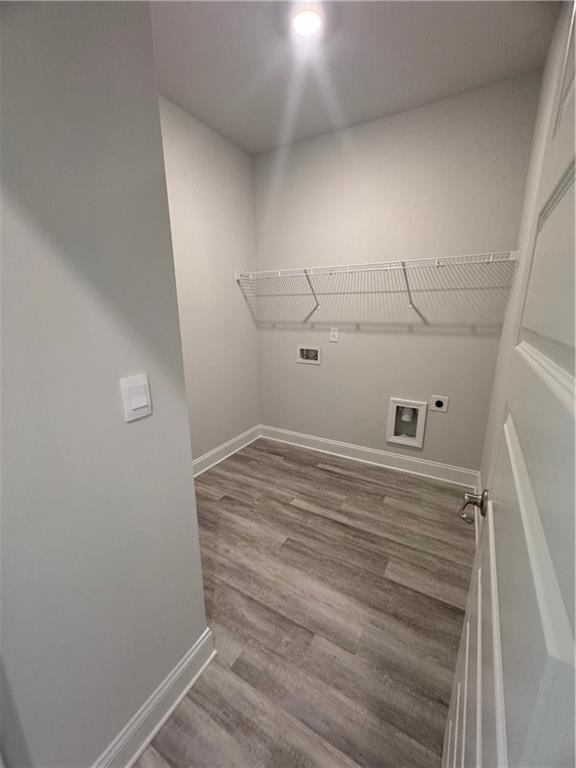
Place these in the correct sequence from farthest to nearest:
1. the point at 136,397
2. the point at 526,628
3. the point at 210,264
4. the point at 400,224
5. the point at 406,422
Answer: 1. the point at 406,422
2. the point at 210,264
3. the point at 400,224
4. the point at 136,397
5. the point at 526,628

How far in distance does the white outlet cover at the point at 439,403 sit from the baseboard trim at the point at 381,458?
1.45 feet

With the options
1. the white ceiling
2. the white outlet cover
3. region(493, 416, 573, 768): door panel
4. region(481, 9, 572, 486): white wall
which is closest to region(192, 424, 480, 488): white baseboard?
the white outlet cover

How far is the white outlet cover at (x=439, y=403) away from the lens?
2280 mm

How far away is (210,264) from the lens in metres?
2.41

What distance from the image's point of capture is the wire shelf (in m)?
2.02

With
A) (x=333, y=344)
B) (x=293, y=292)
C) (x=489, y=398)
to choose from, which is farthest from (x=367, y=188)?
(x=489, y=398)

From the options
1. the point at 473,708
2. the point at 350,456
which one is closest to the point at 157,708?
the point at 473,708

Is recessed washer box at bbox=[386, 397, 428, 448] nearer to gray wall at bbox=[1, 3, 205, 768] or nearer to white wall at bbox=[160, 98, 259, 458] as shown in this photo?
white wall at bbox=[160, 98, 259, 458]

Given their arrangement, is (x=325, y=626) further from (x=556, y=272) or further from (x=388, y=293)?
(x=388, y=293)

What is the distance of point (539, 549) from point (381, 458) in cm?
242

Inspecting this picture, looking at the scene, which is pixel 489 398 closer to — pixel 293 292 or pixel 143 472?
pixel 293 292

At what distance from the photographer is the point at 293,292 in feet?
8.86

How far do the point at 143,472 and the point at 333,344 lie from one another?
2019 mm

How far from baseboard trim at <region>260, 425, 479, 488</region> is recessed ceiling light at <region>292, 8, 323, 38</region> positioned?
2.61 metres
